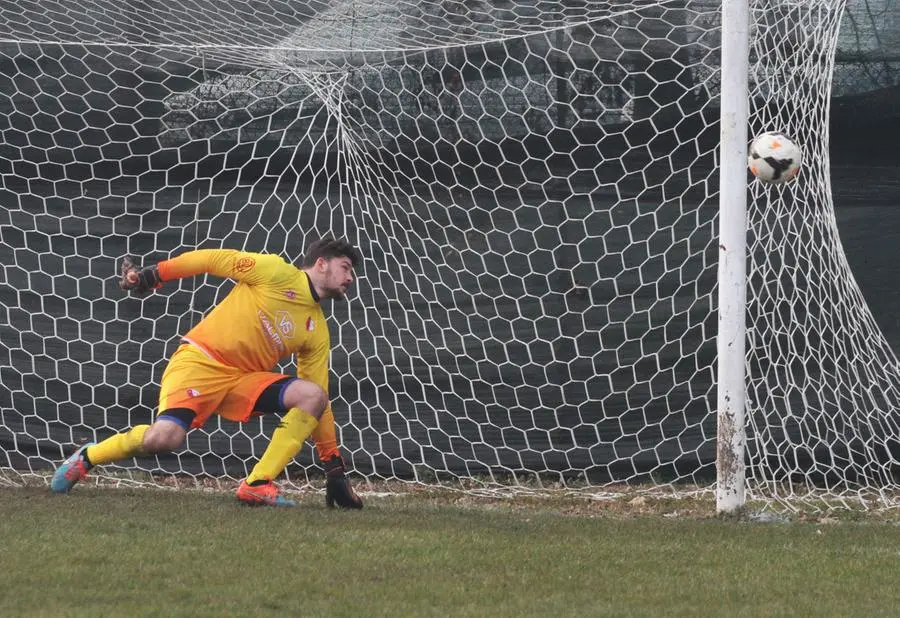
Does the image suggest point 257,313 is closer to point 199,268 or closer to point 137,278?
point 199,268

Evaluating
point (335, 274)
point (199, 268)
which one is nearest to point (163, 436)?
point (199, 268)

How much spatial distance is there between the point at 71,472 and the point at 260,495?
95 cm

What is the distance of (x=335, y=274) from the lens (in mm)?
5785

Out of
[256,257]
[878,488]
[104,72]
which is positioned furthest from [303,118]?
[878,488]

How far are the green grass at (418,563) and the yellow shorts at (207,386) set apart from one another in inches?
17.4

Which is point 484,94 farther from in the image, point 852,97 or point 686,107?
point 852,97

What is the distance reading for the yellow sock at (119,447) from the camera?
578cm

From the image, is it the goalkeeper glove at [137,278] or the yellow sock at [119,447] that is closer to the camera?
the goalkeeper glove at [137,278]

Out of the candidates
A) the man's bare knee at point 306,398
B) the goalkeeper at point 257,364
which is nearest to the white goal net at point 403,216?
the goalkeeper at point 257,364

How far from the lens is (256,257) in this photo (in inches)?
229

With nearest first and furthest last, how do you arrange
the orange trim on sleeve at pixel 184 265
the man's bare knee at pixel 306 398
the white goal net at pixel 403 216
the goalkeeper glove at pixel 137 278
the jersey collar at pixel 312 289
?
1. the goalkeeper glove at pixel 137 278
2. the orange trim on sleeve at pixel 184 265
3. the man's bare knee at pixel 306 398
4. the jersey collar at pixel 312 289
5. the white goal net at pixel 403 216

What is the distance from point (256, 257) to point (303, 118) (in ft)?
5.56

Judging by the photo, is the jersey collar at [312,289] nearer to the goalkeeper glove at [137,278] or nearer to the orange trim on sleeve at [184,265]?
the orange trim on sleeve at [184,265]

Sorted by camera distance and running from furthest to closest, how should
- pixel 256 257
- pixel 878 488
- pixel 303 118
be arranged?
pixel 303 118 → pixel 878 488 → pixel 256 257
